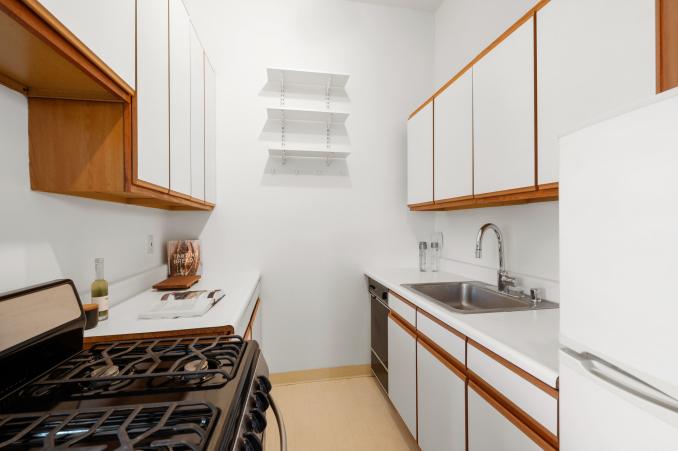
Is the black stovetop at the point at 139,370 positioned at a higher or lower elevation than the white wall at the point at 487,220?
lower

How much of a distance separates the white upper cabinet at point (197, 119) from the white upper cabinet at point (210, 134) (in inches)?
3.0

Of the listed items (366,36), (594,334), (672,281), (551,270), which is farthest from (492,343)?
(366,36)

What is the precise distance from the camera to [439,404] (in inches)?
57.0

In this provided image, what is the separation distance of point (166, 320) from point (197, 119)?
4.08ft

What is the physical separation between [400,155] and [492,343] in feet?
6.37

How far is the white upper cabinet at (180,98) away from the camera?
150cm

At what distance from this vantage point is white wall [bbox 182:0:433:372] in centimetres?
246

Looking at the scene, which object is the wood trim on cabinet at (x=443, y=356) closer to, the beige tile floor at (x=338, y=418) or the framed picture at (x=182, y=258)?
the beige tile floor at (x=338, y=418)

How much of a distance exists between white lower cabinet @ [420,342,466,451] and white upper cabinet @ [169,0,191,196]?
151cm

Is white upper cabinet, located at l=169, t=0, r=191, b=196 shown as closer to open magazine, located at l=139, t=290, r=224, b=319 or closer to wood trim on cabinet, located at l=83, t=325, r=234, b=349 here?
open magazine, located at l=139, t=290, r=224, b=319

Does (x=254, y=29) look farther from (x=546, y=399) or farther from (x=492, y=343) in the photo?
(x=546, y=399)

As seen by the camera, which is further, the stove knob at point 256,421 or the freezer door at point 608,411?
the stove knob at point 256,421

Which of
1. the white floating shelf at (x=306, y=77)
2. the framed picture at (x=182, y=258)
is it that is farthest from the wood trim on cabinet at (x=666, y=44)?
the framed picture at (x=182, y=258)

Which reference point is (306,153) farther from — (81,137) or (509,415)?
(509,415)
